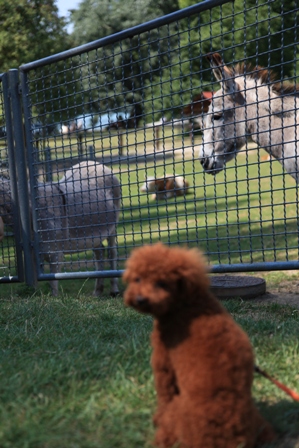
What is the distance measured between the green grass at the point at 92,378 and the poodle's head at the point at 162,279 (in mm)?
524

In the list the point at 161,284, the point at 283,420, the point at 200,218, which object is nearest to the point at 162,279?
the point at 161,284

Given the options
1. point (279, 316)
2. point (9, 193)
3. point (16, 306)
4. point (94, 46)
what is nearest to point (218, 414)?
point (279, 316)

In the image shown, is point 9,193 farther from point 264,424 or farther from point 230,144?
point 264,424

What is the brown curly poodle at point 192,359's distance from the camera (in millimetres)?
1914

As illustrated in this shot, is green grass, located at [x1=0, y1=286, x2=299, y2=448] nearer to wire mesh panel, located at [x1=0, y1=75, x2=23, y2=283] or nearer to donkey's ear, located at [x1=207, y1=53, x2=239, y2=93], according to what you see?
wire mesh panel, located at [x1=0, y1=75, x2=23, y2=283]

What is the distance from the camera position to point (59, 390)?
251 cm

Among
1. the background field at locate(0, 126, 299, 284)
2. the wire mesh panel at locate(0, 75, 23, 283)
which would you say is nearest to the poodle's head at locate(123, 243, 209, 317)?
the background field at locate(0, 126, 299, 284)

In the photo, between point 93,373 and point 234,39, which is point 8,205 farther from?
point 93,373

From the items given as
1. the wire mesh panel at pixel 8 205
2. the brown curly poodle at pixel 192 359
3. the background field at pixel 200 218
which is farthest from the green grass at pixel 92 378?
the wire mesh panel at pixel 8 205

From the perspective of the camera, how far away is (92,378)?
2646mm

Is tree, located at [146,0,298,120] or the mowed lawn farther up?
tree, located at [146,0,298,120]

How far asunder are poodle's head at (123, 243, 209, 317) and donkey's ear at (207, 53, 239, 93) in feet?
9.78

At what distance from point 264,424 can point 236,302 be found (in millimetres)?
2309

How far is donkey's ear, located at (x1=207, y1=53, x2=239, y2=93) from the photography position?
473 centimetres
